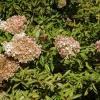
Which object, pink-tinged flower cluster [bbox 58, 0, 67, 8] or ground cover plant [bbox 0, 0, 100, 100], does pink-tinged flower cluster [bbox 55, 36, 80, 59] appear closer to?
ground cover plant [bbox 0, 0, 100, 100]

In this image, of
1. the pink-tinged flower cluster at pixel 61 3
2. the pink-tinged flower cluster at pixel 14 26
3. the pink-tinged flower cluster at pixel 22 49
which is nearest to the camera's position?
the pink-tinged flower cluster at pixel 22 49

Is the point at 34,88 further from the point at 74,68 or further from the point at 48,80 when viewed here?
the point at 74,68

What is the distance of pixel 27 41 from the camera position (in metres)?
2.92

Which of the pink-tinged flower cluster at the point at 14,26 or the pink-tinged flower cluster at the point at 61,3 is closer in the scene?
the pink-tinged flower cluster at the point at 14,26

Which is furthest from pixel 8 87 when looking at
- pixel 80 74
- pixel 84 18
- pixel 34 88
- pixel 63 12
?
pixel 63 12

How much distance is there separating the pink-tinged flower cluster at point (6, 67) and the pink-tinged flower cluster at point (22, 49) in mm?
62

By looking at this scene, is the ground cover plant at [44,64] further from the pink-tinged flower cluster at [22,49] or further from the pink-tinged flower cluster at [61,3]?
the pink-tinged flower cluster at [61,3]

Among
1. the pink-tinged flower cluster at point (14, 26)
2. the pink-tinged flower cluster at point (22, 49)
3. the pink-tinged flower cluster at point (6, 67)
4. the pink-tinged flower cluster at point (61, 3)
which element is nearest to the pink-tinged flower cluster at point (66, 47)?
the pink-tinged flower cluster at point (22, 49)

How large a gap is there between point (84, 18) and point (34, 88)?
1.64 m

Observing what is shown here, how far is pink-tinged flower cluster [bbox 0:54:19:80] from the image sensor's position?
2861 mm

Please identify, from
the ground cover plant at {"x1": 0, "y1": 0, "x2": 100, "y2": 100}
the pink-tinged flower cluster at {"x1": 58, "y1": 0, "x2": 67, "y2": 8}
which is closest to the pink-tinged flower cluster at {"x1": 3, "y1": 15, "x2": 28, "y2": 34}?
the ground cover plant at {"x1": 0, "y1": 0, "x2": 100, "y2": 100}

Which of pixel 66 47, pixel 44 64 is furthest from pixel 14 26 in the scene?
pixel 66 47

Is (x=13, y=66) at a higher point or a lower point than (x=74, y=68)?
higher

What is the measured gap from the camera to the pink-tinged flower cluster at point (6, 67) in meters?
2.86
